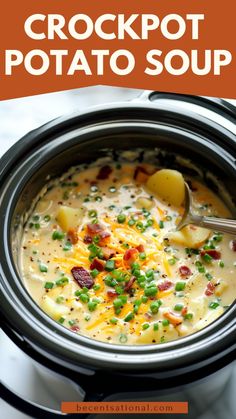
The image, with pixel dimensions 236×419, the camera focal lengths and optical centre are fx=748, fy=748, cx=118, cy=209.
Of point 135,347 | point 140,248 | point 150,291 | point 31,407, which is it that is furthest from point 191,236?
point 31,407

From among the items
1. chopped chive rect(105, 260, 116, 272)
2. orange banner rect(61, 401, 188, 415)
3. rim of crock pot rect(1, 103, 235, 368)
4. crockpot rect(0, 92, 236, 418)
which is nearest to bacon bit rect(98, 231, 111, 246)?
chopped chive rect(105, 260, 116, 272)

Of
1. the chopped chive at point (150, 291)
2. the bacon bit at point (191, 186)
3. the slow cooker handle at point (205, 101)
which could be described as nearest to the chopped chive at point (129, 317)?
the chopped chive at point (150, 291)

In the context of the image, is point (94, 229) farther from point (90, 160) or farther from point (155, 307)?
point (155, 307)

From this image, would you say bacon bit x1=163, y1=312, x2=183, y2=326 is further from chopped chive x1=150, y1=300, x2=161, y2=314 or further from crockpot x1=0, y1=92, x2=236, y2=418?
crockpot x1=0, y1=92, x2=236, y2=418

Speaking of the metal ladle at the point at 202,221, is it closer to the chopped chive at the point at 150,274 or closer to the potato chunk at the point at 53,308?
the chopped chive at the point at 150,274

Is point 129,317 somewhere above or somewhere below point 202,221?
below
